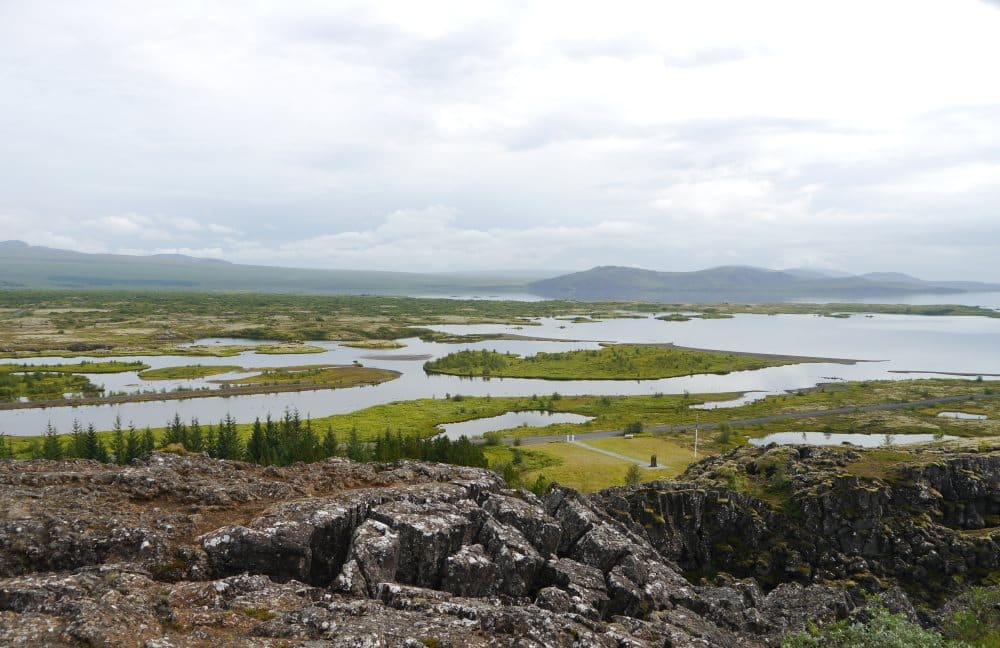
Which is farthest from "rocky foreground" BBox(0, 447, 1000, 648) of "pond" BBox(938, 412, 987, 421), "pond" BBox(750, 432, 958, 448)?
"pond" BBox(938, 412, 987, 421)

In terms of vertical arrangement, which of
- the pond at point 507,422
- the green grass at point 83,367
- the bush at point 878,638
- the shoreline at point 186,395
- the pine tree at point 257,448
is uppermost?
the bush at point 878,638

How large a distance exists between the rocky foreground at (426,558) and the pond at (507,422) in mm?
54761

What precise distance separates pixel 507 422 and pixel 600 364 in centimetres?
6880

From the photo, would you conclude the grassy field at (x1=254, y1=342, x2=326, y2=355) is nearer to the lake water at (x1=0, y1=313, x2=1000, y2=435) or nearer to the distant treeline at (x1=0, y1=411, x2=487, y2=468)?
the lake water at (x1=0, y1=313, x2=1000, y2=435)

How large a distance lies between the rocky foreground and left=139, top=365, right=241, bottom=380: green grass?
116669 mm

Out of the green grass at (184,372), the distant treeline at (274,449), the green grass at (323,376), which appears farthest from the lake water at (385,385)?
the distant treeline at (274,449)

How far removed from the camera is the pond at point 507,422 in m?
95.0

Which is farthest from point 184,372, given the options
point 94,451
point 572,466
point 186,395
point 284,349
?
point 572,466

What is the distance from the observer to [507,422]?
339ft

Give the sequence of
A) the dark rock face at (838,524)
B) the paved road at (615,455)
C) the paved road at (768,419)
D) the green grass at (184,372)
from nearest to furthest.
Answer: the dark rock face at (838,524)
the paved road at (615,455)
the paved road at (768,419)
the green grass at (184,372)

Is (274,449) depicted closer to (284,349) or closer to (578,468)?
(578,468)

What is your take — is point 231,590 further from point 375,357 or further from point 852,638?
point 375,357

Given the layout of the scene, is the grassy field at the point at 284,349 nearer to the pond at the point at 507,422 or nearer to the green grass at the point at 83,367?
the green grass at the point at 83,367

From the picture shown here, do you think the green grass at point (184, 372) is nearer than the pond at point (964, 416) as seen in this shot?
No
